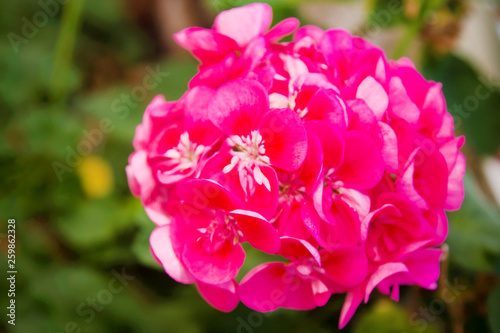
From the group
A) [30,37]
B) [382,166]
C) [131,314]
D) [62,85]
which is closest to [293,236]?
[382,166]

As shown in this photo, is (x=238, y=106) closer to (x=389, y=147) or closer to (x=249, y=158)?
(x=249, y=158)

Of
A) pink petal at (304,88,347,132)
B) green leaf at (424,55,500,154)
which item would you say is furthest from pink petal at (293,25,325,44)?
green leaf at (424,55,500,154)

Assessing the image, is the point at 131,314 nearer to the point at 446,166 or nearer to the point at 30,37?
the point at 446,166

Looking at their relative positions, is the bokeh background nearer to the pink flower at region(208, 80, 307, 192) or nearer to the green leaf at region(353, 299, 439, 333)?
the green leaf at region(353, 299, 439, 333)

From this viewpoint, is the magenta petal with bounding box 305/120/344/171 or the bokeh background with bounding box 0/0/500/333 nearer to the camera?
the magenta petal with bounding box 305/120/344/171

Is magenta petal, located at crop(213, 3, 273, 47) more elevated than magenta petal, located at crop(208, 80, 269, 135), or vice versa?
magenta petal, located at crop(213, 3, 273, 47)
